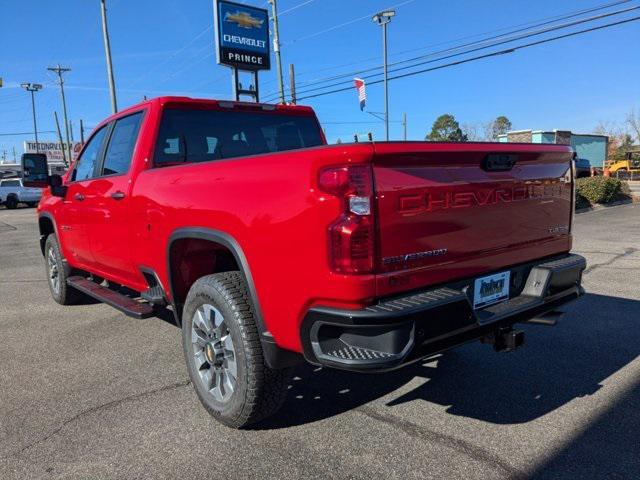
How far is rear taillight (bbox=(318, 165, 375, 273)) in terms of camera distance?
7.51ft

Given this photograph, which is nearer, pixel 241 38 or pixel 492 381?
pixel 492 381

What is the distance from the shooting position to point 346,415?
324cm

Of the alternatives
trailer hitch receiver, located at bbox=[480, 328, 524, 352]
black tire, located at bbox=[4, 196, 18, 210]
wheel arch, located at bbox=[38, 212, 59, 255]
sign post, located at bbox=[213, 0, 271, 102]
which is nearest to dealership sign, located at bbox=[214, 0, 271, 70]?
sign post, located at bbox=[213, 0, 271, 102]

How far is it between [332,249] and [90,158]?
12.6 ft

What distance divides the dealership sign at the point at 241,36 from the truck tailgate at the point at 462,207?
19087mm

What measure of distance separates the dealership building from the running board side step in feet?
109

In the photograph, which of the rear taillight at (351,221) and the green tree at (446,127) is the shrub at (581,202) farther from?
the green tree at (446,127)

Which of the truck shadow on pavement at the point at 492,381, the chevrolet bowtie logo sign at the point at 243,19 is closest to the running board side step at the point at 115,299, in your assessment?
the truck shadow on pavement at the point at 492,381

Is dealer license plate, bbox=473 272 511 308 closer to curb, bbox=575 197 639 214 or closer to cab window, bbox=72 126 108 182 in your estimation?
cab window, bbox=72 126 108 182

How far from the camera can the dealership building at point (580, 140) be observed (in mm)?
34250

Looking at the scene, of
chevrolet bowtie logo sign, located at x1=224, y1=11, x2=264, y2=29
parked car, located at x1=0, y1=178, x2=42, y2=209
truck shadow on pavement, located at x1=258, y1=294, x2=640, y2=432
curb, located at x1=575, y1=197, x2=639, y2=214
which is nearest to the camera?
truck shadow on pavement, located at x1=258, y1=294, x2=640, y2=432

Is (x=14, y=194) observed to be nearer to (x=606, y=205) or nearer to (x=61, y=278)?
(x=61, y=278)

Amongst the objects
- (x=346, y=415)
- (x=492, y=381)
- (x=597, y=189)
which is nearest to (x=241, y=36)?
(x=597, y=189)

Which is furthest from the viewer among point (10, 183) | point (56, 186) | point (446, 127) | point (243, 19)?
point (446, 127)
